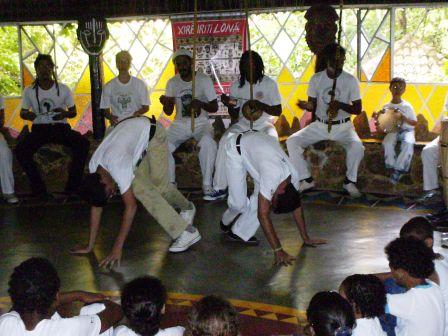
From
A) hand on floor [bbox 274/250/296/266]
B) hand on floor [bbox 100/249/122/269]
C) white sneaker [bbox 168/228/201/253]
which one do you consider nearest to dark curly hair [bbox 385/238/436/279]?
hand on floor [bbox 274/250/296/266]

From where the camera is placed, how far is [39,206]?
8008 millimetres

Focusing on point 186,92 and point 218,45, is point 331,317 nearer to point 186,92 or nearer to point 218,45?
point 186,92

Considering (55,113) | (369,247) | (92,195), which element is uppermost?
(55,113)

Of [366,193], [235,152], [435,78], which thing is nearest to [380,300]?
[235,152]

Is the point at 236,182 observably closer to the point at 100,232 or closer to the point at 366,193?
the point at 100,232

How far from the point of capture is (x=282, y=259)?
5535 millimetres

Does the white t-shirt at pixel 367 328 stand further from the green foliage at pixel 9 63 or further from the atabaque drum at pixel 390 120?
the green foliage at pixel 9 63

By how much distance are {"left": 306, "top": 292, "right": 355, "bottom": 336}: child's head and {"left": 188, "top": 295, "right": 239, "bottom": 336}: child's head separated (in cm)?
31

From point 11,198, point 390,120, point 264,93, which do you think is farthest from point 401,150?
point 11,198

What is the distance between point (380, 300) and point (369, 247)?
9.22ft

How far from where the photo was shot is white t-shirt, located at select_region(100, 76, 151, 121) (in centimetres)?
825

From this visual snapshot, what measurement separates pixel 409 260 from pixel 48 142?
226 inches

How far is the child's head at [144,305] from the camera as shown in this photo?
3.09 metres

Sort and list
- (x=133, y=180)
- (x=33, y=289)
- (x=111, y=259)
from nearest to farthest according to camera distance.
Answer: (x=33, y=289) → (x=111, y=259) → (x=133, y=180)
